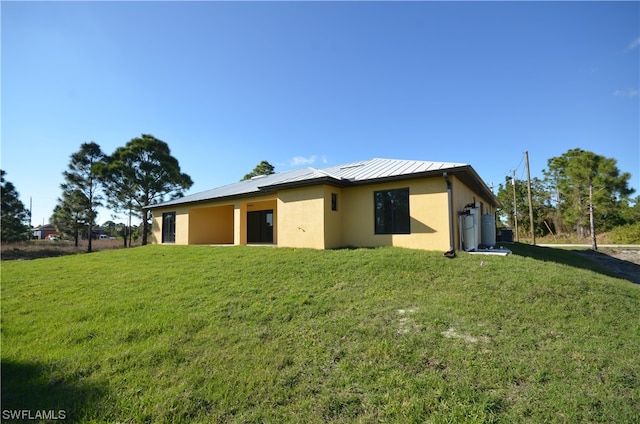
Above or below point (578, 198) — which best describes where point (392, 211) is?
below

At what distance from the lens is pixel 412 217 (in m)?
10.4

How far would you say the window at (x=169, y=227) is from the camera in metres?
18.7

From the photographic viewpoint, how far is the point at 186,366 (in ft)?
13.2

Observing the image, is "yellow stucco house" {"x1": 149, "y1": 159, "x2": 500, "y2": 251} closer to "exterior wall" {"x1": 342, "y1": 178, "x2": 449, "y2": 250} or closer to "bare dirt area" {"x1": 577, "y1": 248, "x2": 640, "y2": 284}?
"exterior wall" {"x1": 342, "y1": 178, "x2": 449, "y2": 250}

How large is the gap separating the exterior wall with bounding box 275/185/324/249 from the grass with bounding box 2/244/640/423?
3.29 metres

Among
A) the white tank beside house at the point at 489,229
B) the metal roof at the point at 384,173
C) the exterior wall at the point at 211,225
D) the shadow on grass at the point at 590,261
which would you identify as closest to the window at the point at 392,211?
the metal roof at the point at 384,173

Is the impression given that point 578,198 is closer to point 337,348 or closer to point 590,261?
point 590,261

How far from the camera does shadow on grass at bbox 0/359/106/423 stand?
333 centimetres

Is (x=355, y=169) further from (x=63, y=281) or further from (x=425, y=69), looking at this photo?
(x=63, y=281)

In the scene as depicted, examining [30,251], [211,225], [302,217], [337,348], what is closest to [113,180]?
[30,251]

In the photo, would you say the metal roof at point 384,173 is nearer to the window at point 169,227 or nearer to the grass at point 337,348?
the grass at point 337,348

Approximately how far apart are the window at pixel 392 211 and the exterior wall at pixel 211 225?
10.9m

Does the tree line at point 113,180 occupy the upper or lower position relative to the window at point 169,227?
upper

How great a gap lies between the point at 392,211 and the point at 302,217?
352cm
